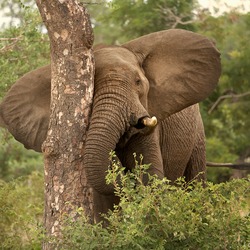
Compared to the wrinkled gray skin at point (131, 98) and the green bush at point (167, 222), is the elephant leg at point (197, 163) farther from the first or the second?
the green bush at point (167, 222)

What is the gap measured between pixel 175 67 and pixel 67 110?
1.53 meters

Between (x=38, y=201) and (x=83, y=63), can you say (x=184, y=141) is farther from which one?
(x=38, y=201)

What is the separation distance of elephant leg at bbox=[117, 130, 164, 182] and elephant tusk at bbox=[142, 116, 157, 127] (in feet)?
1.25

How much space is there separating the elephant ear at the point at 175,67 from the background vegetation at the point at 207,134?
2.06ft

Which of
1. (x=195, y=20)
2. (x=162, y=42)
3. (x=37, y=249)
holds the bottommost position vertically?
(x=195, y=20)

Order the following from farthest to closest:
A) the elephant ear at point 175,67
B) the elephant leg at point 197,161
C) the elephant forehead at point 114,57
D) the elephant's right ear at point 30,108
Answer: the elephant leg at point 197,161 → the elephant ear at point 175,67 → the elephant's right ear at point 30,108 → the elephant forehead at point 114,57

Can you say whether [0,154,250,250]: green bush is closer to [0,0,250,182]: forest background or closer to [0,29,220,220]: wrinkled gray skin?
[0,29,220,220]: wrinkled gray skin

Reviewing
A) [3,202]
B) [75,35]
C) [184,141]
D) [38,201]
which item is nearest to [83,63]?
[75,35]

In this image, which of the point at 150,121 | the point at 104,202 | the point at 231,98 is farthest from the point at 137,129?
the point at 231,98

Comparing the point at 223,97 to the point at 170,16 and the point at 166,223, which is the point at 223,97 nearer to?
the point at 170,16

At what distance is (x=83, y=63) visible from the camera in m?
8.23

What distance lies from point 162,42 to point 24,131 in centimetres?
137

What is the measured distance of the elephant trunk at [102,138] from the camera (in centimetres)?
791

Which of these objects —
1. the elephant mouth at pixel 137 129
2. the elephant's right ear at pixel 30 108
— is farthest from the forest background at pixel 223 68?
the elephant mouth at pixel 137 129
